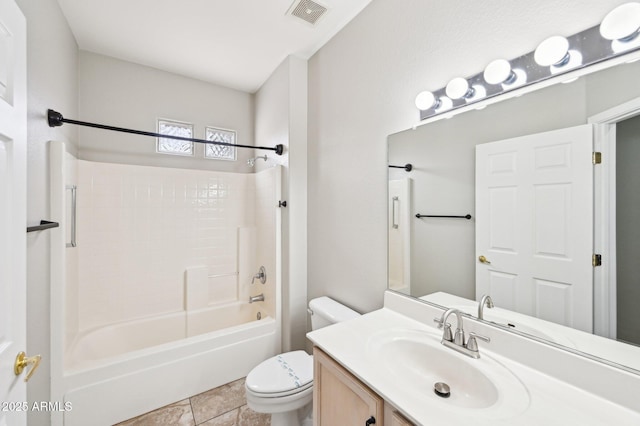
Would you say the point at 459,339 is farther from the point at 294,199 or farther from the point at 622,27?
the point at 294,199

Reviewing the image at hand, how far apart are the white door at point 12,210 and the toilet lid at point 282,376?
932 mm

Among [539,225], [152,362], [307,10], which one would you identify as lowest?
[152,362]

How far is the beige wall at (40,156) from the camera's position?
124cm

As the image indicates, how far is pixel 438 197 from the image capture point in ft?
4.12

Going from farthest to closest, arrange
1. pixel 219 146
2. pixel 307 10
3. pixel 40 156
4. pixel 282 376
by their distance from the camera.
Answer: pixel 219 146
pixel 307 10
pixel 282 376
pixel 40 156

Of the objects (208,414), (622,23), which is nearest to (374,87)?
(622,23)

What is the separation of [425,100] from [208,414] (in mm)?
2367

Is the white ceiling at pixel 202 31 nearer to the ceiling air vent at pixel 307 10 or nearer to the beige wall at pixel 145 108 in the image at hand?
the ceiling air vent at pixel 307 10

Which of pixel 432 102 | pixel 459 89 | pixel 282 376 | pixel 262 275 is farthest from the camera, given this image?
pixel 262 275

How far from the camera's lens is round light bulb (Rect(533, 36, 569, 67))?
864mm

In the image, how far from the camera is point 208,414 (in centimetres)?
174

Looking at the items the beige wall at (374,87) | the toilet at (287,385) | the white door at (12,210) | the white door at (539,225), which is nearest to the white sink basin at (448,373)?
the white door at (539,225)

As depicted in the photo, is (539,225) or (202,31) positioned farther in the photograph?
(202,31)

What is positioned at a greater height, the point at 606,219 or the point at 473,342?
the point at 606,219
